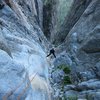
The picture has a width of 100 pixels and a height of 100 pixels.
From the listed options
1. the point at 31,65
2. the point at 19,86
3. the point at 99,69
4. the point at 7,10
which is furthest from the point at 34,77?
the point at 7,10

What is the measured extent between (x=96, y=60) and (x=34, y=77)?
7.27 m

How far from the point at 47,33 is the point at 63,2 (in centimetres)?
1127

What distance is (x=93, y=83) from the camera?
13.5 metres

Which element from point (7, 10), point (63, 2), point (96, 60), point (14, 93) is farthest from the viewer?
point (63, 2)

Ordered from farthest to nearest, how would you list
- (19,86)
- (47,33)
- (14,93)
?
1. (47,33)
2. (19,86)
3. (14,93)

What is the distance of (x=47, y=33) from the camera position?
126ft

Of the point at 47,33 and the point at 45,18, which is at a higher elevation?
the point at 45,18

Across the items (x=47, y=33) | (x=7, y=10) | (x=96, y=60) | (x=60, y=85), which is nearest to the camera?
(x=60, y=85)

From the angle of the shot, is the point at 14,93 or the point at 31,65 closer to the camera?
the point at 14,93

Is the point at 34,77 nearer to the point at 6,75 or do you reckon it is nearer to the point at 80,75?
the point at 6,75

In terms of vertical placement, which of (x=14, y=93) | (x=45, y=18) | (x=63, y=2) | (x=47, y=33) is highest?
(x=63, y=2)

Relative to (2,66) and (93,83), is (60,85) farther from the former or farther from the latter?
(2,66)

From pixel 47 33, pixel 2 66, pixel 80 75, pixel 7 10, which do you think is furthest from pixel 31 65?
pixel 47 33

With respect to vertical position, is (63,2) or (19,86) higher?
(63,2)
